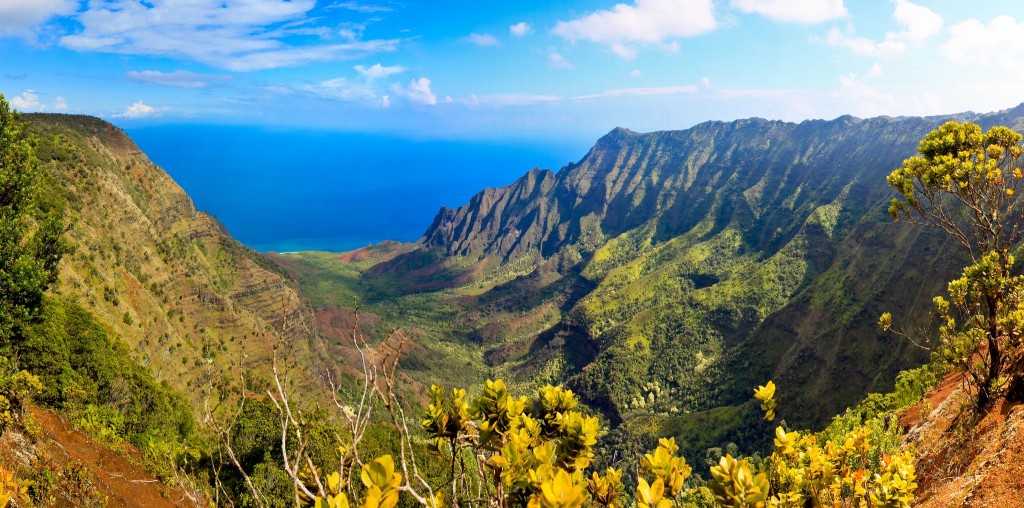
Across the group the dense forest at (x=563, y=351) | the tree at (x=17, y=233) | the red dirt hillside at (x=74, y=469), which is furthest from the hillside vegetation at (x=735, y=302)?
the tree at (x=17, y=233)

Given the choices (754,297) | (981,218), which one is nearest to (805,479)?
(981,218)

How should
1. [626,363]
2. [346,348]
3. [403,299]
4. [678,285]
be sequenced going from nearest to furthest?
[626,363]
[346,348]
[678,285]
[403,299]

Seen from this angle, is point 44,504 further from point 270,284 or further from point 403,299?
point 403,299

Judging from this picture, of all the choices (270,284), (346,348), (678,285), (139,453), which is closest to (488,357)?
(346,348)

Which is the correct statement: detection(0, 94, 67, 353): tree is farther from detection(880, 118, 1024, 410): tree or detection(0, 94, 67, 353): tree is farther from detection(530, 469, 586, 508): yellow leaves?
detection(880, 118, 1024, 410): tree

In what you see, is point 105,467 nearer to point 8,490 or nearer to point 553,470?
point 8,490

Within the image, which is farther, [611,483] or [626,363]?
[626,363]

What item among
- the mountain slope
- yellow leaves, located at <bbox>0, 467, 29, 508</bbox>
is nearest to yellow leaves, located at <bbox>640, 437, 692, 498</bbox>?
yellow leaves, located at <bbox>0, 467, 29, 508</bbox>
